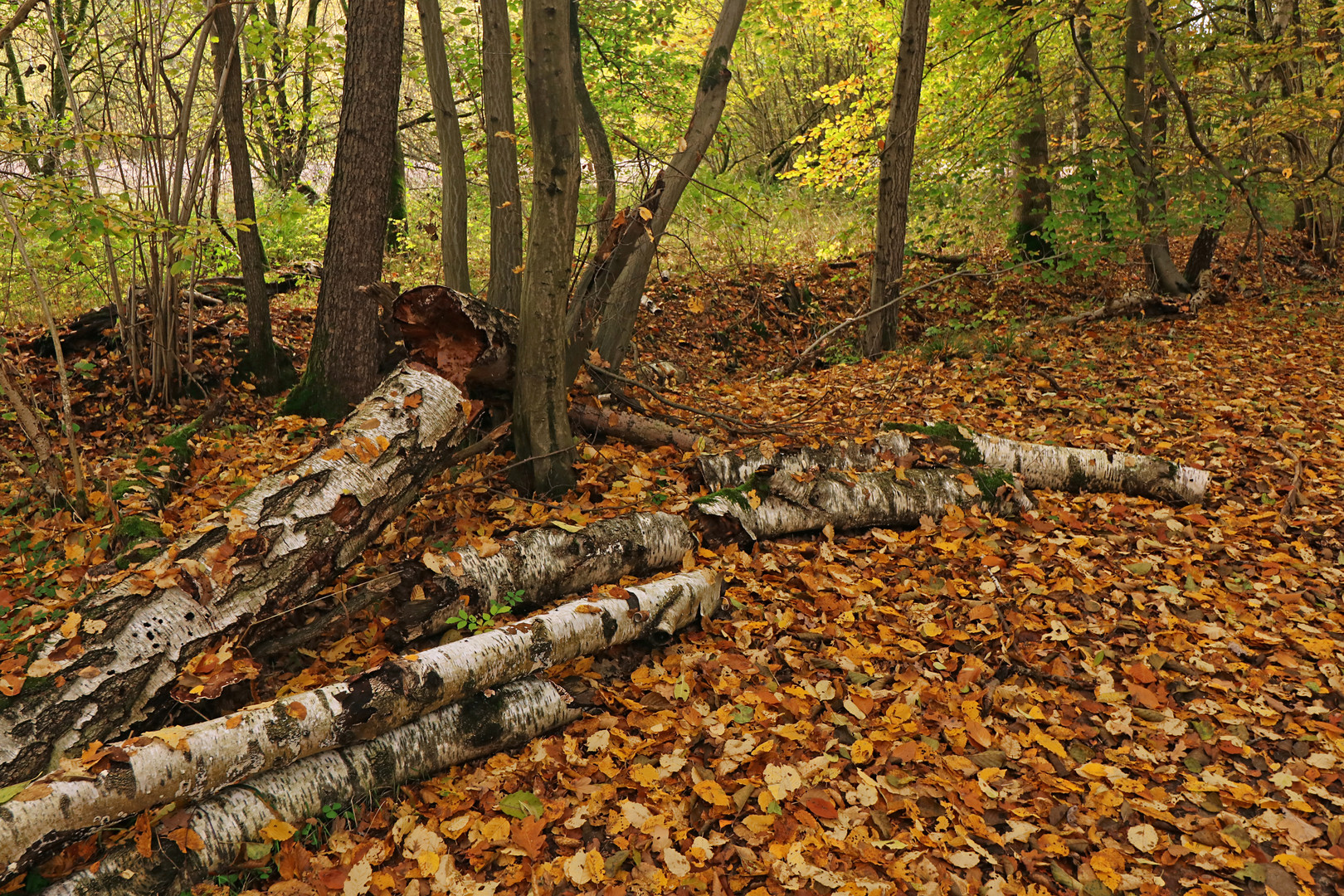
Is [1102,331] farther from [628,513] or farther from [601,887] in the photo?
[601,887]

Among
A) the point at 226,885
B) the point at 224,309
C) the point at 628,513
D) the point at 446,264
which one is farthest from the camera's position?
the point at 224,309

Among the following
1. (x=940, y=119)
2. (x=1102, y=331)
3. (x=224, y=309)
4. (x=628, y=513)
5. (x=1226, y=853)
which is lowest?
(x=1226, y=853)

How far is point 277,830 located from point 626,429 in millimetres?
3557

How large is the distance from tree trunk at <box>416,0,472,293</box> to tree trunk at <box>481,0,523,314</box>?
0.34 m

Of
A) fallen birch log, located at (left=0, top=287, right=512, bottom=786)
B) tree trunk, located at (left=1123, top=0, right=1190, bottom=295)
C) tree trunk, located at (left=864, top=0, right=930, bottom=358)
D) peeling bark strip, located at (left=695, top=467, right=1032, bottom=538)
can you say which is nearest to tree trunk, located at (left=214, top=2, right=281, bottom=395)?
fallen birch log, located at (left=0, top=287, right=512, bottom=786)

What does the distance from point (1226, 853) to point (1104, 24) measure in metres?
9.50

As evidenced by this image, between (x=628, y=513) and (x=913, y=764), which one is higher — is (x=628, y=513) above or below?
above

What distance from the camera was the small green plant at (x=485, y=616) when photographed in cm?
352

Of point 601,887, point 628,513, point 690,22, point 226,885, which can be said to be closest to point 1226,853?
point 601,887

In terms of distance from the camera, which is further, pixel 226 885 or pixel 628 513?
pixel 628 513

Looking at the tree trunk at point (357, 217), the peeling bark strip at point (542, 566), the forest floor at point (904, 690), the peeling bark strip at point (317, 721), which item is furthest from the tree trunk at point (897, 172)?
the peeling bark strip at point (317, 721)

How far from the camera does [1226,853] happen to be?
8.78 feet

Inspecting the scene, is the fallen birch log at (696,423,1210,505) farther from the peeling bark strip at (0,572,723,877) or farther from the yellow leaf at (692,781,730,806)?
the yellow leaf at (692,781,730,806)

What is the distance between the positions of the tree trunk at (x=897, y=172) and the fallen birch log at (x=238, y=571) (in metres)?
5.25
